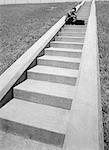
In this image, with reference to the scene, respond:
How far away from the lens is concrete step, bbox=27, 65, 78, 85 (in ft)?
13.5

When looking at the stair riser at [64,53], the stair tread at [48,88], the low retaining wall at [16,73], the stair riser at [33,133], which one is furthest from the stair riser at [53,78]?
the stair riser at [33,133]

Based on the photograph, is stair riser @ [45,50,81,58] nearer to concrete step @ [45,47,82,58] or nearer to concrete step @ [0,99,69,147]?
concrete step @ [45,47,82,58]

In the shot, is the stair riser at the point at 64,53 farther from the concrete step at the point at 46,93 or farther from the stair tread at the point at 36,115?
the stair tread at the point at 36,115

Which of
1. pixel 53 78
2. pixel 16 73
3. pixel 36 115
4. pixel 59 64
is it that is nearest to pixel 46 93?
pixel 36 115

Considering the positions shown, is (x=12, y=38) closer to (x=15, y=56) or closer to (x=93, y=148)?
(x=15, y=56)

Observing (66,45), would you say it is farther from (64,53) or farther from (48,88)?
(48,88)

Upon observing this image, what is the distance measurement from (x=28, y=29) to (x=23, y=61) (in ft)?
17.2

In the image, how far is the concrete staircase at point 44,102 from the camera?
2994 mm

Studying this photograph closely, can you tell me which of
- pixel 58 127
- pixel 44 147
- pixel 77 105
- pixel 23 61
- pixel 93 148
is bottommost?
pixel 44 147

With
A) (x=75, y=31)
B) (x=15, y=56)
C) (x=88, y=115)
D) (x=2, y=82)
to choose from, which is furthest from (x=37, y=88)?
(x=75, y=31)

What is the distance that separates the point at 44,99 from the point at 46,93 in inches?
5.1

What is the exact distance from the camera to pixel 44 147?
286 cm

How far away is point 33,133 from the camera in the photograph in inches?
119

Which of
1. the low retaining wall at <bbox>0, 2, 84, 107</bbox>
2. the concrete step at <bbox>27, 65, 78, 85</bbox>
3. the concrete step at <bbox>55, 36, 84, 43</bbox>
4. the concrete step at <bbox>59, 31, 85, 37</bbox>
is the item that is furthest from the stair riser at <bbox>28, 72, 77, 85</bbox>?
the concrete step at <bbox>59, 31, 85, 37</bbox>
